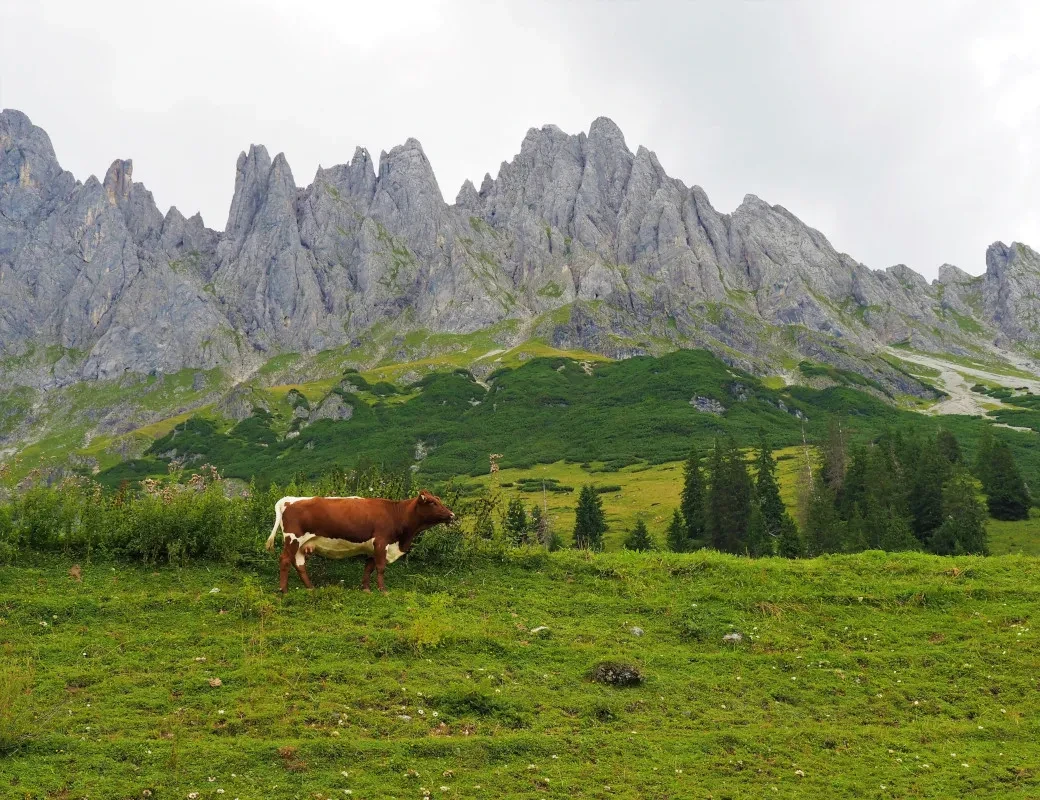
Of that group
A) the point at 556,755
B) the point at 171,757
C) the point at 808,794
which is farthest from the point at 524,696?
the point at 171,757

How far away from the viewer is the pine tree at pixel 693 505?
10444 centimetres

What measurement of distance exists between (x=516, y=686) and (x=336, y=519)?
6205 millimetres

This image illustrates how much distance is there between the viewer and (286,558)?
17234 mm

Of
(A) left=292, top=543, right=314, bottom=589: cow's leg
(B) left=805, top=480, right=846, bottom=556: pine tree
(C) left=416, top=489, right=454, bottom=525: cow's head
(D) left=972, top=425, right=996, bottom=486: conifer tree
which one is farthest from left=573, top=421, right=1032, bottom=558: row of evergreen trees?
(A) left=292, top=543, right=314, bottom=589: cow's leg

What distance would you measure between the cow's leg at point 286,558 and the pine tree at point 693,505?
3414 inches

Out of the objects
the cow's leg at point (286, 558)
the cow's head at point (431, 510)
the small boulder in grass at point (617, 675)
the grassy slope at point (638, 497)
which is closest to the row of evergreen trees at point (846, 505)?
the grassy slope at point (638, 497)

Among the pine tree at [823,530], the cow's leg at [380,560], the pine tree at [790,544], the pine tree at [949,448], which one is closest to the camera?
the cow's leg at [380,560]

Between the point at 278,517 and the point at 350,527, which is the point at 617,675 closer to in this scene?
the point at 350,527

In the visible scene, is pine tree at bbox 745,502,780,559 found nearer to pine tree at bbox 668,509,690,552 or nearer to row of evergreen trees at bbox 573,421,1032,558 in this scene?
row of evergreen trees at bbox 573,421,1032,558

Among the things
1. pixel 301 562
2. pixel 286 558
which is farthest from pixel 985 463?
pixel 286 558

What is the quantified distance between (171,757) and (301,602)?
6.23 metres

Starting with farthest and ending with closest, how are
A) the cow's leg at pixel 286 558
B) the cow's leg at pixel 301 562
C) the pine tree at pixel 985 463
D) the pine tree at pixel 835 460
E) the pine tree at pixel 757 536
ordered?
the pine tree at pixel 835 460
the pine tree at pixel 985 463
the pine tree at pixel 757 536
the cow's leg at pixel 301 562
the cow's leg at pixel 286 558

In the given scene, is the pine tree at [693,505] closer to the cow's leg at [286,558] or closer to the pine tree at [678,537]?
the pine tree at [678,537]

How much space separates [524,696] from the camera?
1366cm
